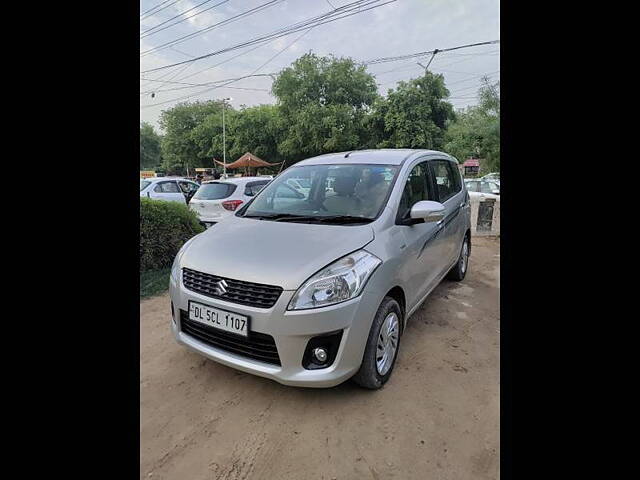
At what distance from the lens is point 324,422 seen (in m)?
1.95

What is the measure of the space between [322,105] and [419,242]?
2124cm

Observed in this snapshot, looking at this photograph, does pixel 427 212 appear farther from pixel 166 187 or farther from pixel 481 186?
pixel 166 187

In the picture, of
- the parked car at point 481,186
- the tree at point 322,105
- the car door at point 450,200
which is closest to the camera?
the car door at point 450,200

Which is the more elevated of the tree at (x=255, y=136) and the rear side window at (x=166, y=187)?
the tree at (x=255, y=136)

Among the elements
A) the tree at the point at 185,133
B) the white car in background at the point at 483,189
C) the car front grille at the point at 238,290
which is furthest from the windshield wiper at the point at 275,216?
the tree at the point at 185,133

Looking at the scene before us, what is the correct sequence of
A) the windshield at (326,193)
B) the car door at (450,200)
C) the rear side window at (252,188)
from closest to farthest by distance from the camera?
the windshield at (326,193) → the car door at (450,200) → the rear side window at (252,188)

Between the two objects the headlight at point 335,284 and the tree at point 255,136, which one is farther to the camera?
the tree at point 255,136

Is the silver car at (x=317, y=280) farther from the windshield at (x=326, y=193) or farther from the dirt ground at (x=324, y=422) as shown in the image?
the dirt ground at (x=324, y=422)

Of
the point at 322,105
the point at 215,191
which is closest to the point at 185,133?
the point at 322,105

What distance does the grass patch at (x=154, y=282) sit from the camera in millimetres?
4039

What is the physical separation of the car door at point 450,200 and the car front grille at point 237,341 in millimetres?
2035
